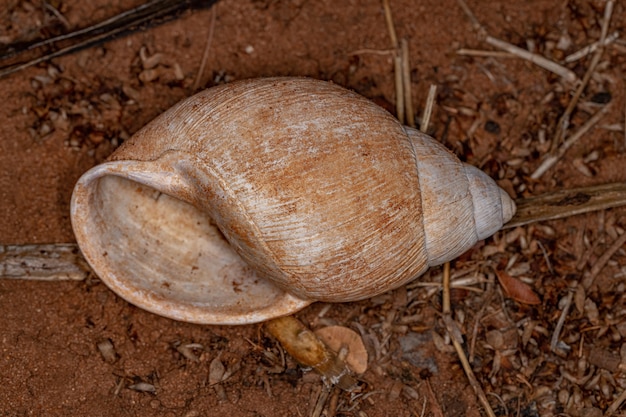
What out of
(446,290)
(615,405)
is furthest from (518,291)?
(615,405)

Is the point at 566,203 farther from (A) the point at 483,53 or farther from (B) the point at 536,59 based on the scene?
(A) the point at 483,53

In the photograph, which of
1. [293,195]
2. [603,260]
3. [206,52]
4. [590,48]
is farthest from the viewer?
[590,48]

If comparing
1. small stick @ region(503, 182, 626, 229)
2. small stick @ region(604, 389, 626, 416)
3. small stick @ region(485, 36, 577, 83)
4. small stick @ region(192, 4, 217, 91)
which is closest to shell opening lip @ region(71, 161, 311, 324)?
small stick @ region(192, 4, 217, 91)

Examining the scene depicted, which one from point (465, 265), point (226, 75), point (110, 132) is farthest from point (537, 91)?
point (110, 132)

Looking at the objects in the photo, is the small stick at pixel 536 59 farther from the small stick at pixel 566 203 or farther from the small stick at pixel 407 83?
the small stick at pixel 566 203

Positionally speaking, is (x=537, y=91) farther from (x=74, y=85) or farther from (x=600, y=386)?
(x=74, y=85)

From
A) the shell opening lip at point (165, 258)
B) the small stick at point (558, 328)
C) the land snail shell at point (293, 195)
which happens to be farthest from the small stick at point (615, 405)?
the shell opening lip at point (165, 258)

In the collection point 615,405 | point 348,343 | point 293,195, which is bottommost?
point 615,405

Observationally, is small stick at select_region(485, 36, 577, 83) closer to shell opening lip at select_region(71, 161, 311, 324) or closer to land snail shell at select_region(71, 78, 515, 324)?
land snail shell at select_region(71, 78, 515, 324)
